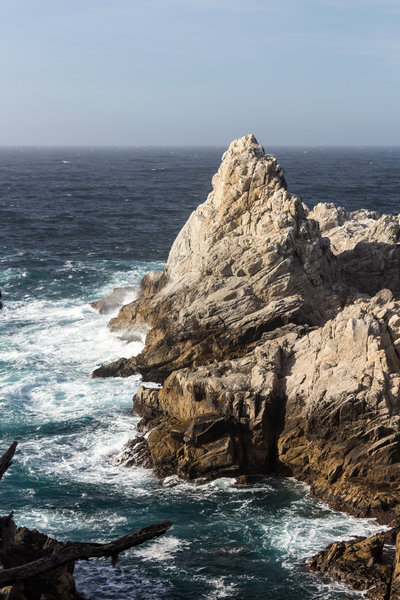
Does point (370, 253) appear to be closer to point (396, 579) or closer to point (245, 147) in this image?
Result: point (245, 147)

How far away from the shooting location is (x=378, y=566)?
23.7 m

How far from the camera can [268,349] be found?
3466cm

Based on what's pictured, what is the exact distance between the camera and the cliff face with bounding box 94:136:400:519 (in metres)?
29.6

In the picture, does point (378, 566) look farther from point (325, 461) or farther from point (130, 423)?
point (130, 423)

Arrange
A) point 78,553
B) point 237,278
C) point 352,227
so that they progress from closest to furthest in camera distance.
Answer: point 78,553
point 237,278
point 352,227

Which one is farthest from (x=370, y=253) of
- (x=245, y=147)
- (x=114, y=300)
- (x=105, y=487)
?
(x=105, y=487)

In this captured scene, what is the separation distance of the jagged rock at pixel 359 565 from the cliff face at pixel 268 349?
11.0 feet

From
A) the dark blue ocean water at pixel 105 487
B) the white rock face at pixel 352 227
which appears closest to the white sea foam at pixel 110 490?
the dark blue ocean water at pixel 105 487

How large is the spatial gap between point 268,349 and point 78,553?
1749 cm

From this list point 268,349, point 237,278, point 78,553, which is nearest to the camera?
point 78,553

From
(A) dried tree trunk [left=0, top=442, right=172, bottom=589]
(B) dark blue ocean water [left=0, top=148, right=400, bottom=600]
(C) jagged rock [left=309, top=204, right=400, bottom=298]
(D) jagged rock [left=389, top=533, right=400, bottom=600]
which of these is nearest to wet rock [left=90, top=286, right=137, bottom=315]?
(B) dark blue ocean water [left=0, top=148, right=400, bottom=600]

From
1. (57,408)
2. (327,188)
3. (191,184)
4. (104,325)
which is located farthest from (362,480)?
(191,184)

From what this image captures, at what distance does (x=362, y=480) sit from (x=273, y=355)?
24.3 feet

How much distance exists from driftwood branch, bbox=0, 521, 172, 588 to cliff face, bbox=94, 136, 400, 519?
1230 cm
